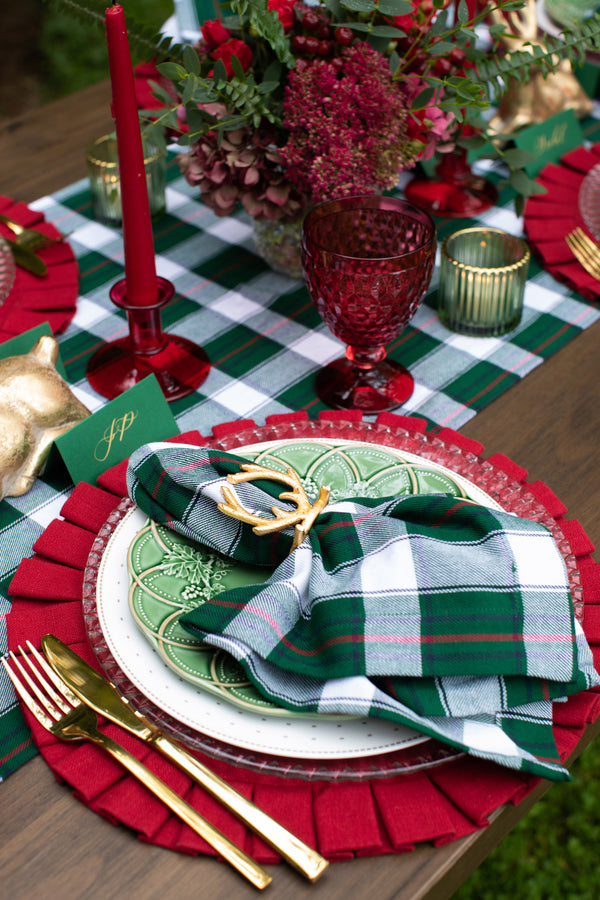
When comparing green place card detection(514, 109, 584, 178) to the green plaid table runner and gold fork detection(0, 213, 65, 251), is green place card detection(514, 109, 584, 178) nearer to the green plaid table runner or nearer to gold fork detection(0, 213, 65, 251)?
the green plaid table runner

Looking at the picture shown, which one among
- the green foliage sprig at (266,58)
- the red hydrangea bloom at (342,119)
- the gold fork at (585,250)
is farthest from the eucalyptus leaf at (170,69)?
the gold fork at (585,250)

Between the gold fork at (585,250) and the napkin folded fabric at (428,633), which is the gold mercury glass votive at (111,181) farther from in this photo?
the napkin folded fabric at (428,633)

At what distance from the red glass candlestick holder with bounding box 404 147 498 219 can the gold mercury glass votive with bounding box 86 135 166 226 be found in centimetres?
32

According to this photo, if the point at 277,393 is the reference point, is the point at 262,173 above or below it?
above

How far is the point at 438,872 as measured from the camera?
48 cm

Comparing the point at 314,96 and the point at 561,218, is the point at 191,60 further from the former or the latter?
the point at 561,218

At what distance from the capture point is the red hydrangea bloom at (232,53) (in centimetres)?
80

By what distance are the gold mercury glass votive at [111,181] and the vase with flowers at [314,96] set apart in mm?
154

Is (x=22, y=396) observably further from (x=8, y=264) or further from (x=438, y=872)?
(x=438, y=872)

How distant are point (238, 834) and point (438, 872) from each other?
11cm

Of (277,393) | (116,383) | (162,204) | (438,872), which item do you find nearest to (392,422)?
(277,393)

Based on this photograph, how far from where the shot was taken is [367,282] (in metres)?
0.70

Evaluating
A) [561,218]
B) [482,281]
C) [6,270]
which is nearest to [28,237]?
[6,270]

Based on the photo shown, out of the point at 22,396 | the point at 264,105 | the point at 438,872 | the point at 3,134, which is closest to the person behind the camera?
the point at 438,872
